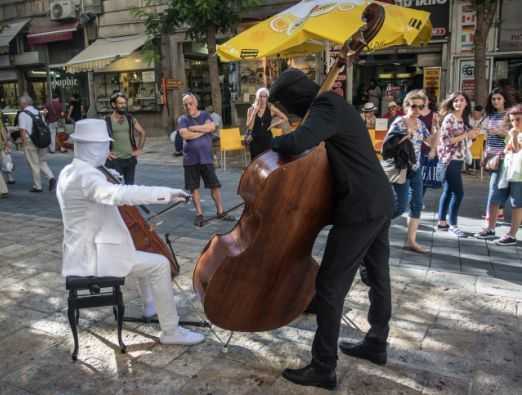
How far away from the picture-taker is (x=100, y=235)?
3.05 metres

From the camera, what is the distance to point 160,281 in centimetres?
324

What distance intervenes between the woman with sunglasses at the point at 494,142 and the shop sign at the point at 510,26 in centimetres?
674

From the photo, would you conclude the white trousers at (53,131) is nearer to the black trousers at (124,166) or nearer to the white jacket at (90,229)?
the black trousers at (124,166)

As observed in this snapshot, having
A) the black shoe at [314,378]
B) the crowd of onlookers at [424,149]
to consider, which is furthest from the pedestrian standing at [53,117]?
the black shoe at [314,378]

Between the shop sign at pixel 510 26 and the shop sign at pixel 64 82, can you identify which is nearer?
the shop sign at pixel 510 26

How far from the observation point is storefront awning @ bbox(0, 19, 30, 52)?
19.6 metres

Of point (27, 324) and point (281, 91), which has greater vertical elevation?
point (281, 91)

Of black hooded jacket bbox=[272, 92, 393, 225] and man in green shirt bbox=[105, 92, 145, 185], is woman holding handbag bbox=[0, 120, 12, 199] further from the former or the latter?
black hooded jacket bbox=[272, 92, 393, 225]

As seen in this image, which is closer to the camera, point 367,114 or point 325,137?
point 325,137

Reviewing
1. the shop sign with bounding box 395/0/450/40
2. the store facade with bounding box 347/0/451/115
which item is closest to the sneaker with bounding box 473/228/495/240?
the store facade with bounding box 347/0/451/115

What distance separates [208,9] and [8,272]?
25.8 ft

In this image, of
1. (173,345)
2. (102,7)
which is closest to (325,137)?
(173,345)

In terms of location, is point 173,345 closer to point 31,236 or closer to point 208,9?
point 31,236

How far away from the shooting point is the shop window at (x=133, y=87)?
17.5m
